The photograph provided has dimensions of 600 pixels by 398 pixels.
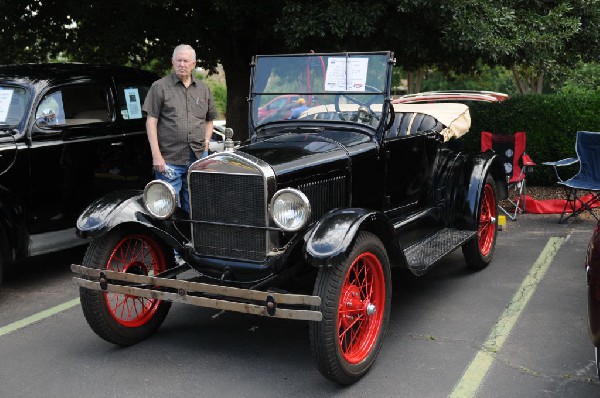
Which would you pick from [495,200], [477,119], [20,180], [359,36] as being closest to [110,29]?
[359,36]

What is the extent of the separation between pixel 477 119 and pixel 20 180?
6.73m

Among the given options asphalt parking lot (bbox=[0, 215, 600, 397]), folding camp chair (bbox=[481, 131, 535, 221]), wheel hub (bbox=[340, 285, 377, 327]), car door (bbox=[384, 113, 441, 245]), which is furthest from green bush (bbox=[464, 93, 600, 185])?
wheel hub (bbox=[340, 285, 377, 327])

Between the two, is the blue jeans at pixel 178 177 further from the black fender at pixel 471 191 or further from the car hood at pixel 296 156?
the black fender at pixel 471 191

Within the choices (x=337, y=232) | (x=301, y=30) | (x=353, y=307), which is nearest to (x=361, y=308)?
(x=353, y=307)

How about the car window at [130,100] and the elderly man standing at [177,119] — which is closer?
the elderly man standing at [177,119]

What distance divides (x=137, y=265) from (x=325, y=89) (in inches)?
73.6

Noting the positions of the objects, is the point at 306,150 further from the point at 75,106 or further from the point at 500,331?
the point at 75,106

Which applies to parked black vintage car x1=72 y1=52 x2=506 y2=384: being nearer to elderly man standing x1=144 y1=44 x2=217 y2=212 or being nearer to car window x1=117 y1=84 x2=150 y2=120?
elderly man standing x1=144 y1=44 x2=217 y2=212

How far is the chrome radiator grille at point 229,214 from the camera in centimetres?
400

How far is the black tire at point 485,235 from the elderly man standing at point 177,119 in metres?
2.50

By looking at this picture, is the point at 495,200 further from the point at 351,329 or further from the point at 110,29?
the point at 110,29

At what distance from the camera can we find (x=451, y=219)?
19.0 feet

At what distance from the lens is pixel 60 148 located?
5.83 meters

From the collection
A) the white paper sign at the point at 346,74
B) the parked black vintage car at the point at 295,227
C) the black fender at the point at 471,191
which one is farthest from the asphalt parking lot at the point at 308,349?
the white paper sign at the point at 346,74
